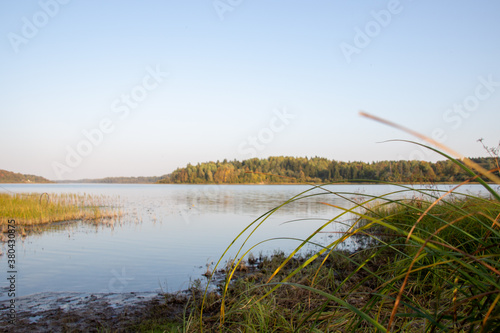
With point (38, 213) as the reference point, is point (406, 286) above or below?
above

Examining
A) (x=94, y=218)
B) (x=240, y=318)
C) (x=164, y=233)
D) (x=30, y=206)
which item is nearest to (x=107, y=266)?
(x=164, y=233)

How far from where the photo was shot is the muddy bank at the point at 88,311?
4202 millimetres

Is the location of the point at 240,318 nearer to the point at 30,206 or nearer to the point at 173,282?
the point at 173,282

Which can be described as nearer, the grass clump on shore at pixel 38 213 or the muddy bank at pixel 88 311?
the muddy bank at pixel 88 311

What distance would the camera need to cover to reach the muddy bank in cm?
420

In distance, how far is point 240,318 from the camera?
3.55 m

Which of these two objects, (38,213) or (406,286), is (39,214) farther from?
(406,286)

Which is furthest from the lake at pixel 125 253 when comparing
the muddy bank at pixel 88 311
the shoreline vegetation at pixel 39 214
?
the shoreline vegetation at pixel 39 214

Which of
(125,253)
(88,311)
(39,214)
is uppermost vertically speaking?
(39,214)

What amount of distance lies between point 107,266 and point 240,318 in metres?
5.54

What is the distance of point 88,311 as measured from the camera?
4809mm

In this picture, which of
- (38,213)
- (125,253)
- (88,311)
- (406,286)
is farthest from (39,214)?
(406,286)

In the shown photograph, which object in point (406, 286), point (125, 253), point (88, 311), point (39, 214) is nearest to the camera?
point (406, 286)

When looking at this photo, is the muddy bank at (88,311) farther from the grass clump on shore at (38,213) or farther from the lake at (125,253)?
the grass clump on shore at (38,213)
